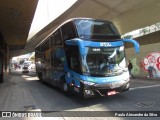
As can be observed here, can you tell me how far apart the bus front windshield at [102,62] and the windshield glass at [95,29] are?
2.16 feet

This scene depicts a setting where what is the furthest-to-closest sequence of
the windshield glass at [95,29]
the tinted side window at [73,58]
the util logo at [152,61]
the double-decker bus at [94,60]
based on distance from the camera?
the util logo at [152,61], the windshield glass at [95,29], the tinted side window at [73,58], the double-decker bus at [94,60]

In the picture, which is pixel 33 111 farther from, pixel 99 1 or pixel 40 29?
pixel 40 29

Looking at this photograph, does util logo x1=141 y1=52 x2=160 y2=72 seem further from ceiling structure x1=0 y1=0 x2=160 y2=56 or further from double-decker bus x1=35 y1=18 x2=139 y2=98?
double-decker bus x1=35 y1=18 x2=139 y2=98

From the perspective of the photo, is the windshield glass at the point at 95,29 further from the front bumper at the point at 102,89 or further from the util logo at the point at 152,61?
the util logo at the point at 152,61

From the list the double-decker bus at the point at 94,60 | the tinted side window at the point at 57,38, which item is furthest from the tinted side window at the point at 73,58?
the tinted side window at the point at 57,38

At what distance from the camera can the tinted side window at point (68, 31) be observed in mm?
10487

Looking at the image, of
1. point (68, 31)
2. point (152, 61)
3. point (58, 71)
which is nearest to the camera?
point (68, 31)

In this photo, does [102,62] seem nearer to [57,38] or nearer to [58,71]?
[58,71]

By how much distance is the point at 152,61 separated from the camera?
21312 millimetres

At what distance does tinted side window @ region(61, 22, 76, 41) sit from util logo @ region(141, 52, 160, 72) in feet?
38.3

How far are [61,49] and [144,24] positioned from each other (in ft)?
56.7

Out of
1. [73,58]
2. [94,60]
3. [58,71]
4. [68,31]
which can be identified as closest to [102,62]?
[94,60]

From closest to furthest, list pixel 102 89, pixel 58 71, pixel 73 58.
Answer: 1. pixel 102 89
2. pixel 73 58
3. pixel 58 71

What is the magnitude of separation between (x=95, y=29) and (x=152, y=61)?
492 inches
